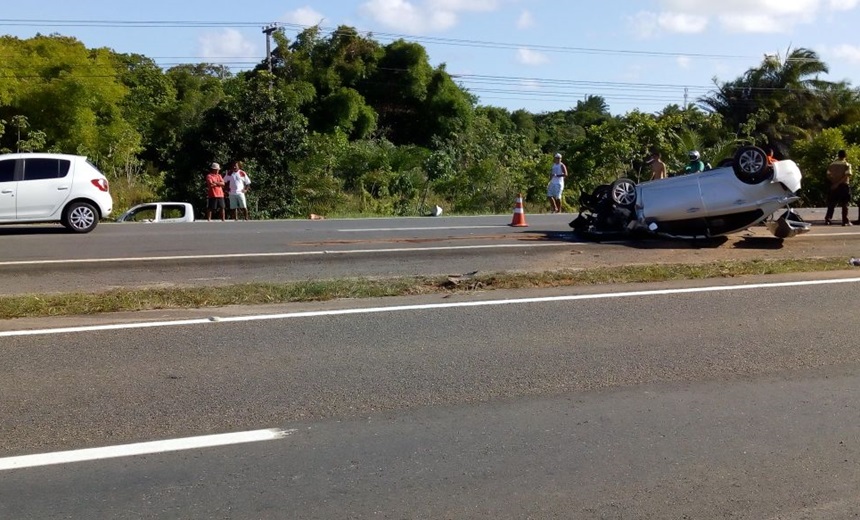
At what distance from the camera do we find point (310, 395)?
6.77 meters

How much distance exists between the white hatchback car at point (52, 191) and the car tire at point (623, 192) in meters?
9.51

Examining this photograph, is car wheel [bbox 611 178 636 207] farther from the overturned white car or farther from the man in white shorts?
the man in white shorts

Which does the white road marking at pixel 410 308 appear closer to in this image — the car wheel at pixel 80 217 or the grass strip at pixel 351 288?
the grass strip at pixel 351 288

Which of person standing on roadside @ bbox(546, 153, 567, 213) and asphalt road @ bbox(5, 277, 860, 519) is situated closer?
asphalt road @ bbox(5, 277, 860, 519)

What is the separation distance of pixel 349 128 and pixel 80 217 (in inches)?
1181

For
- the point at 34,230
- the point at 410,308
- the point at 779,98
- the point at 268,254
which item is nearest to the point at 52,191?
the point at 34,230

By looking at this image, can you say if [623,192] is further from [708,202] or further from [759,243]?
[759,243]

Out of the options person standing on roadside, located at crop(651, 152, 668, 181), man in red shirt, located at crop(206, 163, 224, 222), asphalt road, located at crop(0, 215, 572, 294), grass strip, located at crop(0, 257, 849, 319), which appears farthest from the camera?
man in red shirt, located at crop(206, 163, 224, 222)

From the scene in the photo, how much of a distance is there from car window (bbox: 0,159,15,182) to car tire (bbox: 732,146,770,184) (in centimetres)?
1249

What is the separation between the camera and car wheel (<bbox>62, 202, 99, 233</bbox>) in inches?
694

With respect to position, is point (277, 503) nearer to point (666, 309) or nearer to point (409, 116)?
point (666, 309)

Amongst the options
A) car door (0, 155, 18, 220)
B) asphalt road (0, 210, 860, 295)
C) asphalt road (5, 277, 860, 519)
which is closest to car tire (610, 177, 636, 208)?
asphalt road (0, 210, 860, 295)

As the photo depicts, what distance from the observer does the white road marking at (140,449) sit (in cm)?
541

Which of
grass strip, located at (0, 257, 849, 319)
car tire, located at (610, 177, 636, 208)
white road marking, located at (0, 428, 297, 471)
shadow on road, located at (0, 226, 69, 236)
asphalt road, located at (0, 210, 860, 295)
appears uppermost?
car tire, located at (610, 177, 636, 208)
